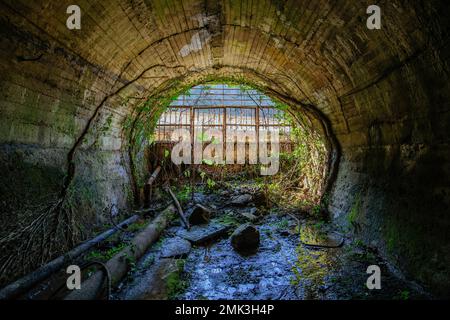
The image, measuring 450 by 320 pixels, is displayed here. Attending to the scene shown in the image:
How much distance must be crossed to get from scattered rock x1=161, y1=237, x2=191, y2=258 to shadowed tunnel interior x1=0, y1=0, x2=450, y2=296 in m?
1.39

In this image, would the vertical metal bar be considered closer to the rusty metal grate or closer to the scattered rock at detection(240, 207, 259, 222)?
the rusty metal grate

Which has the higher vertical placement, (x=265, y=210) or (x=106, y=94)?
(x=106, y=94)

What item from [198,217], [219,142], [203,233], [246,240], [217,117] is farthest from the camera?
[217,117]

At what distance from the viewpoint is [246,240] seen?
4.66 metres

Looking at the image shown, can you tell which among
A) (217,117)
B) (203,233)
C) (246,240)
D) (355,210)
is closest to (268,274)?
(246,240)

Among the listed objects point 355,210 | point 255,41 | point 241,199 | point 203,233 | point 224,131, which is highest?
point 255,41

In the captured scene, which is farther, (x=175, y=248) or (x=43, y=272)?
(x=175, y=248)

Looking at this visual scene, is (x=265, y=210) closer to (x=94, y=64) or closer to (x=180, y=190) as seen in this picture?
(x=180, y=190)

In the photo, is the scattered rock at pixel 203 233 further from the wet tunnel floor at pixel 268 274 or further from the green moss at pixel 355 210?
the green moss at pixel 355 210

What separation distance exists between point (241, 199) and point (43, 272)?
5597 mm

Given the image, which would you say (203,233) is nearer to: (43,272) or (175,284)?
(175,284)
